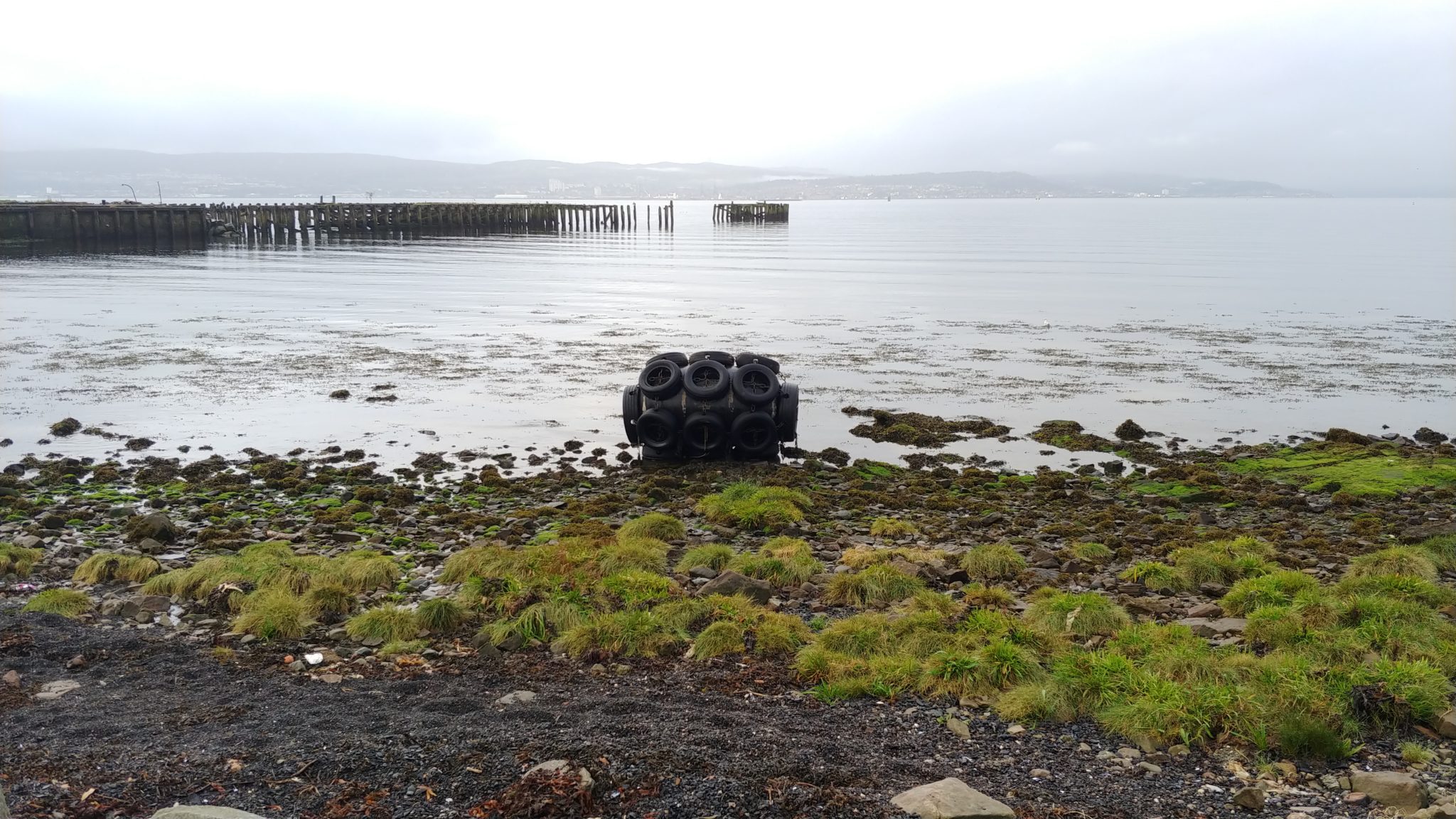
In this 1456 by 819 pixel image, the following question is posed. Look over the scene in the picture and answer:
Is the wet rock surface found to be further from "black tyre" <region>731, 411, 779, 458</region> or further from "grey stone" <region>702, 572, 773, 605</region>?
"black tyre" <region>731, 411, 779, 458</region>

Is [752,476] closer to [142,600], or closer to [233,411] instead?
[142,600]

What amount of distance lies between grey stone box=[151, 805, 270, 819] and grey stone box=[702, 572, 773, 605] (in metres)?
4.94

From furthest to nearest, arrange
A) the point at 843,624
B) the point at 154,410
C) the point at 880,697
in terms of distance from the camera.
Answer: the point at 154,410 < the point at 843,624 < the point at 880,697

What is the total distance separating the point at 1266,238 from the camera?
306 feet

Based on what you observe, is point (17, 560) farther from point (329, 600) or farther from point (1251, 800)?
point (1251, 800)

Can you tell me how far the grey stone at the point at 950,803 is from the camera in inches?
208

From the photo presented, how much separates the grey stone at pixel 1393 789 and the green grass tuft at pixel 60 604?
938 centimetres

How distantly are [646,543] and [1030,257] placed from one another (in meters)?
62.9

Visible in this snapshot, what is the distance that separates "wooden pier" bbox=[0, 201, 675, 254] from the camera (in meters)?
68.6

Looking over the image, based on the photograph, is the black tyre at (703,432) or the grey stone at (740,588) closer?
the grey stone at (740,588)

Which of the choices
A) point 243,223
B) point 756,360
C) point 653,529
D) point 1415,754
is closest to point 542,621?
point 653,529

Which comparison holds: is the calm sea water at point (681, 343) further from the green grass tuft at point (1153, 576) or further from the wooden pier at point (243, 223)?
the wooden pier at point (243, 223)

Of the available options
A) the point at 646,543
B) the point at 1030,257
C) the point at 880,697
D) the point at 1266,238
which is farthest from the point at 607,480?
the point at 1266,238

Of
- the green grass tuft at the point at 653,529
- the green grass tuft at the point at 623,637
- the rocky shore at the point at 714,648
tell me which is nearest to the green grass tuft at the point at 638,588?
the rocky shore at the point at 714,648
